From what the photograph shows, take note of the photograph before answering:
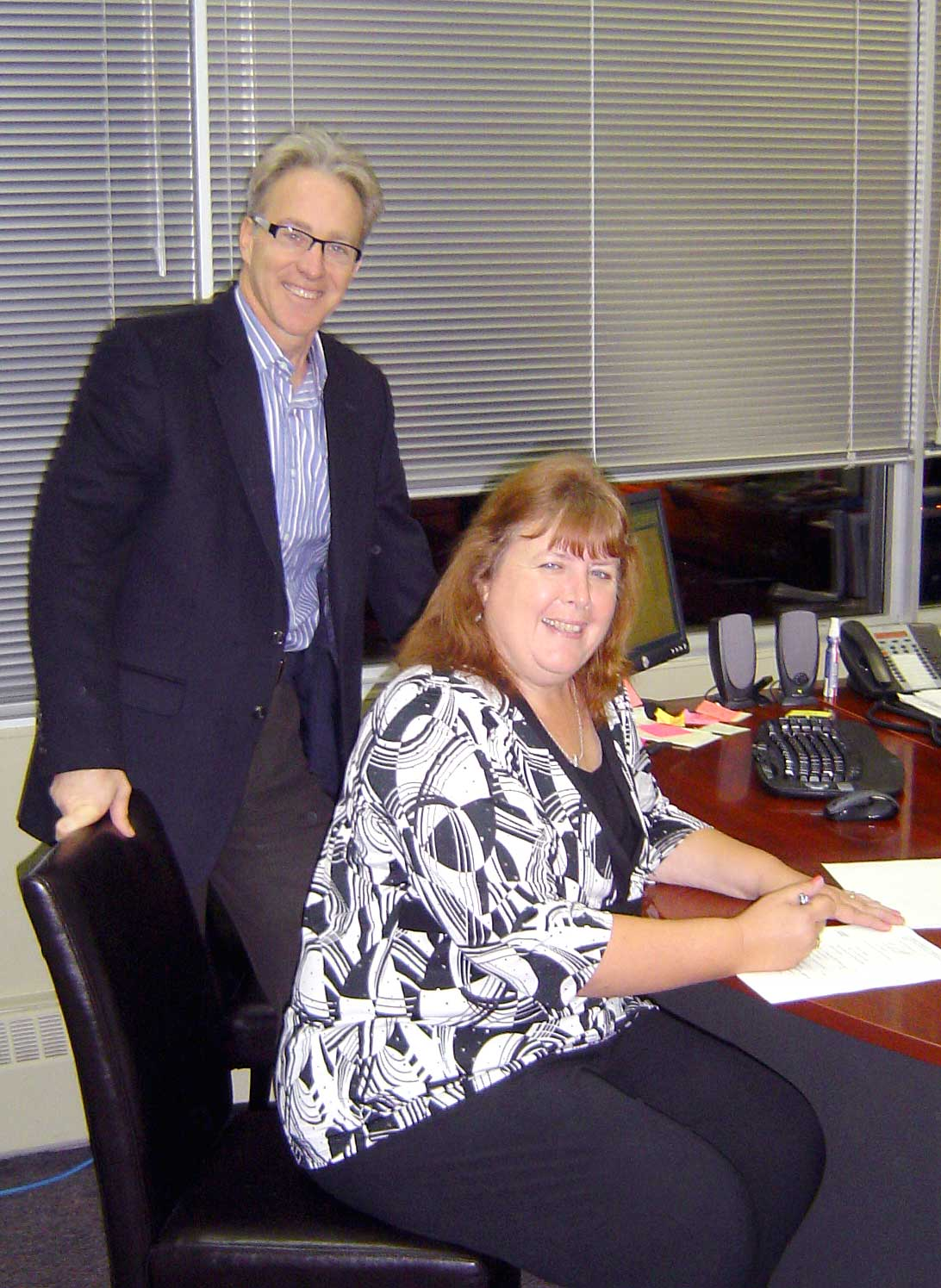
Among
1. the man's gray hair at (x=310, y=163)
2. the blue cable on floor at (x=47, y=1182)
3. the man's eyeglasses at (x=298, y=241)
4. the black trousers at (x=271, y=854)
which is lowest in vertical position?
the blue cable on floor at (x=47, y=1182)

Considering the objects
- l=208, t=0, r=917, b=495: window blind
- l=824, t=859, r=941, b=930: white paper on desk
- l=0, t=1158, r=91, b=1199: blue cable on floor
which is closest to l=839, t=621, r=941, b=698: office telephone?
→ l=208, t=0, r=917, b=495: window blind

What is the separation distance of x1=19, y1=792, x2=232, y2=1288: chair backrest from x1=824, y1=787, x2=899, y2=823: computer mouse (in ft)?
3.15

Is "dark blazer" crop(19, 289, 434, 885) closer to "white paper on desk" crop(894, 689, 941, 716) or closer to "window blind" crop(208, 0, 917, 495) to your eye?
"window blind" crop(208, 0, 917, 495)

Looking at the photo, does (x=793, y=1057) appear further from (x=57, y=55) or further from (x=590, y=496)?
(x=57, y=55)

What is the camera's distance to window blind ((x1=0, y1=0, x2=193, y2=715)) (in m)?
2.56

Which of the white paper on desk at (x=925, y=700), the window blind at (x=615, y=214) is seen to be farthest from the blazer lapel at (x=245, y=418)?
the white paper on desk at (x=925, y=700)

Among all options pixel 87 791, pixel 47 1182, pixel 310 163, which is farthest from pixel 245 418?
pixel 47 1182

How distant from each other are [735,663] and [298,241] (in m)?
1.27

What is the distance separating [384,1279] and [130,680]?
0.93 m

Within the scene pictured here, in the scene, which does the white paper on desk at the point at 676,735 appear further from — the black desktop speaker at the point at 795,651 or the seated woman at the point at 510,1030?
the seated woman at the point at 510,1030

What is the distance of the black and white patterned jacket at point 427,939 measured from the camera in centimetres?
148

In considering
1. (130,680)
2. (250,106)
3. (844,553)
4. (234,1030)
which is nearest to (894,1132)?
(234,1030)

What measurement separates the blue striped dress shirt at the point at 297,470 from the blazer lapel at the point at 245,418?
0.04m

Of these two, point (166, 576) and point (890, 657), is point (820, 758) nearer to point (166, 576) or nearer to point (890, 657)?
point (890, 657)
